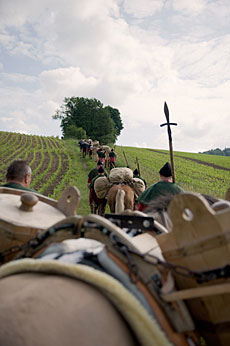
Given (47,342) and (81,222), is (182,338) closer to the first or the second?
(47,342)

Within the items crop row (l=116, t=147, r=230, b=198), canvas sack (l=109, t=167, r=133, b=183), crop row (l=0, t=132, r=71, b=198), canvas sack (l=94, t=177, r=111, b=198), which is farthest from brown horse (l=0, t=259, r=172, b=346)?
crop row (l=0, t=132, r=71, b=198)

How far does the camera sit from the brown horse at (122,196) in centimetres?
607

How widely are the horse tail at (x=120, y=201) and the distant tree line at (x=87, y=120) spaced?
44.1 meters

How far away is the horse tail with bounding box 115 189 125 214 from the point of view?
591 centimetres

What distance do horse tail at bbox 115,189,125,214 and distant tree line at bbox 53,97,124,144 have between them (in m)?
44.1

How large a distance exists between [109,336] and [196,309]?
0.36 meters

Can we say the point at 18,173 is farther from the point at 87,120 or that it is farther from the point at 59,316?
the point at 87,120

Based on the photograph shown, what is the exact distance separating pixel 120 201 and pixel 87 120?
2017 inches

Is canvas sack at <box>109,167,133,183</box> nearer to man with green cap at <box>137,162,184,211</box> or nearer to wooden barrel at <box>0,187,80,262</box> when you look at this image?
man with green cap at <box>137,162,184,211</box>

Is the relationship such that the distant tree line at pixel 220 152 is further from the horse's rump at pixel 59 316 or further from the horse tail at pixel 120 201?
the horse's rump at pixel 59 316

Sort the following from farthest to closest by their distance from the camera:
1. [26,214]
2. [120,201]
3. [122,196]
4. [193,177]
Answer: [193,177] → [122,196] → [120,201] → [26,214]

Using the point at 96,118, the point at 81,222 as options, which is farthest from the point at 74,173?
the point at 96,118

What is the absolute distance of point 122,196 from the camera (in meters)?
6.13

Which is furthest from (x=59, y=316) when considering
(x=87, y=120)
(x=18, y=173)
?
(x=87, y=120)
